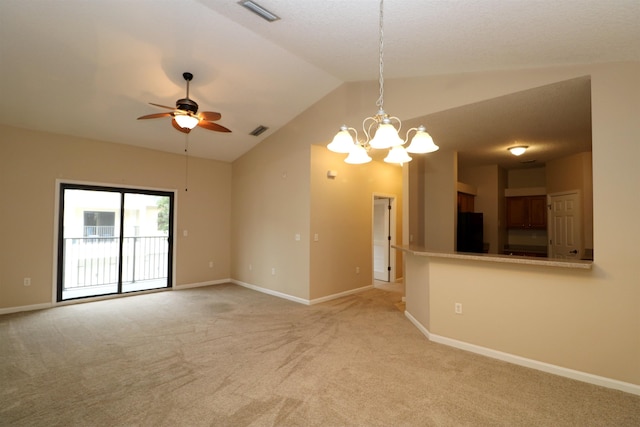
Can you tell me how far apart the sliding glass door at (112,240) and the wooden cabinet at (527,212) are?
24.9 ft

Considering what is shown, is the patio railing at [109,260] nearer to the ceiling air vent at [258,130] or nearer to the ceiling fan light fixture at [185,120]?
the ceiling air vent at [258,130]

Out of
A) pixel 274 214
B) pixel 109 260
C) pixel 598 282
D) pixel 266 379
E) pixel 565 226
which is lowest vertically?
pixel 266 379

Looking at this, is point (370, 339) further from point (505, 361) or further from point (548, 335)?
point (548, 335)

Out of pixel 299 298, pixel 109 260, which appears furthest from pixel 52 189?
pixel 299 298

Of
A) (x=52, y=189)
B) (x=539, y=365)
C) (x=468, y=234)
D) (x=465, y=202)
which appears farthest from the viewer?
(x=465, y=202)

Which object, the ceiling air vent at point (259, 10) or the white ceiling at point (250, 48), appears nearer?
the white ceiling at point (250, 48)

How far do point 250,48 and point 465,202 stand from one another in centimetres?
509

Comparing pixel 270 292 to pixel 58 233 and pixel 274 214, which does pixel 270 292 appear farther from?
pixel 58 233

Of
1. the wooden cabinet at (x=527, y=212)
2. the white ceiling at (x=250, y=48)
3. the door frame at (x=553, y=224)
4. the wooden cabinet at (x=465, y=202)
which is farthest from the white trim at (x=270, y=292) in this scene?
the wooden cabinet at (x=527, y=212)

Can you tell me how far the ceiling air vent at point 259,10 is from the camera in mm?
2570

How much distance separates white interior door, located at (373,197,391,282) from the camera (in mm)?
6883

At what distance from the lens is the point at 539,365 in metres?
2.89

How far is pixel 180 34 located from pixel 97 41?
0.89 m

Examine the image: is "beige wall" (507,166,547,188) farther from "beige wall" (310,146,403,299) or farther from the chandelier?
the chandelier
